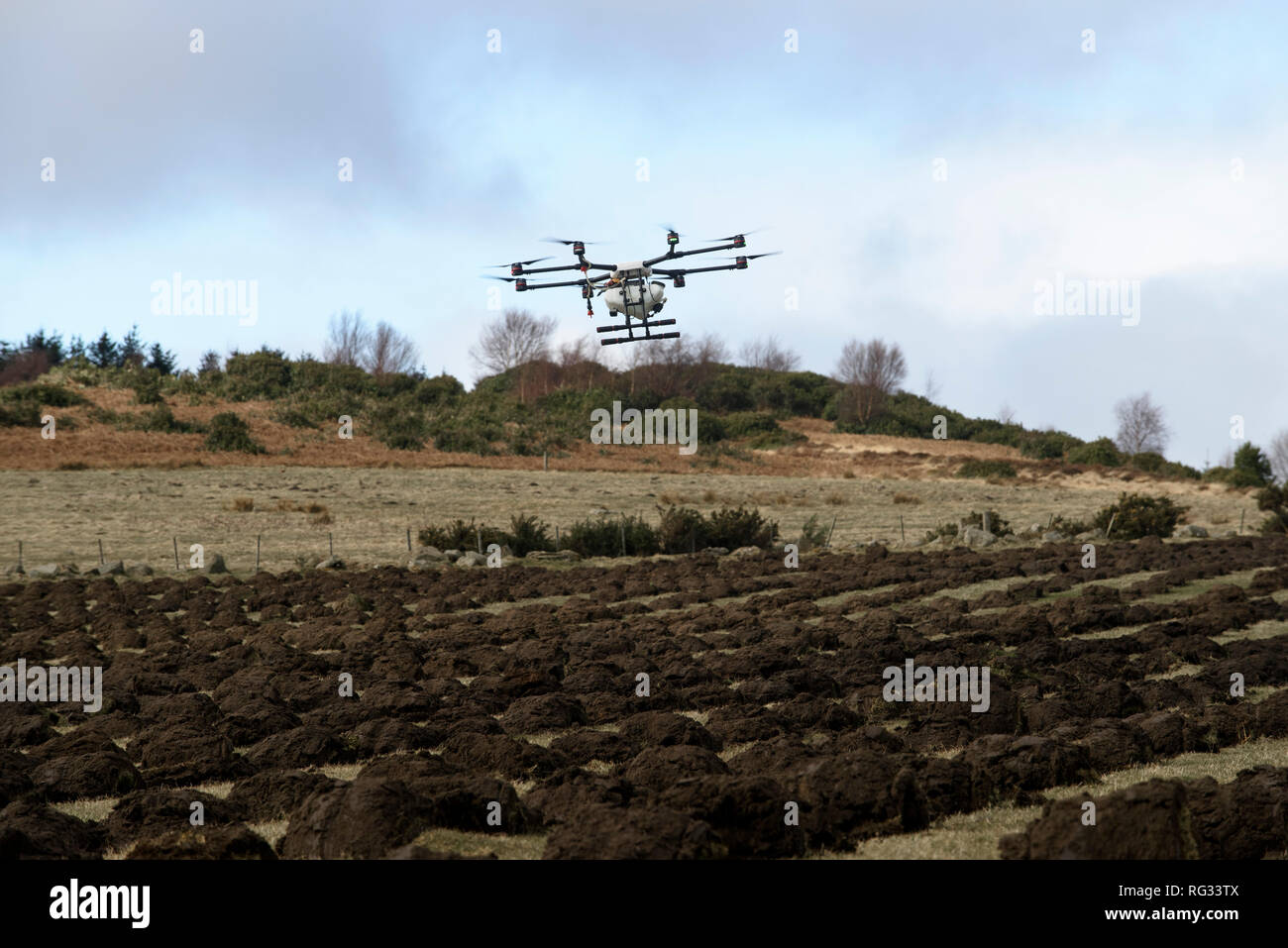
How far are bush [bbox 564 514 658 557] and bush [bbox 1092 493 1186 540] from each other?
1548 cm

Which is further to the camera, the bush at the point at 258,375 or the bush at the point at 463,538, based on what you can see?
the bush at the point at 258,375

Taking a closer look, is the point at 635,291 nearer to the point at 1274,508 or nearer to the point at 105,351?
the point at 1274,508

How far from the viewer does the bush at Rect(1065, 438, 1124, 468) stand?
75062mm

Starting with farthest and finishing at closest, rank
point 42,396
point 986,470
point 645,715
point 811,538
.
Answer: point 986,470
point 42,396
point 811,538
point 645,715

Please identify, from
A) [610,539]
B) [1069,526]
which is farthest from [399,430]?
[1069,526]

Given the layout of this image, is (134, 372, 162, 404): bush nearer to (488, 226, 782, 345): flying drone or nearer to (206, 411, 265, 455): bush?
(206, 411, 265, 455): bush

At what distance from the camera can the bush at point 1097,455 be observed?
75.1 metres

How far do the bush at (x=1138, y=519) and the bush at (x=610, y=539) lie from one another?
15477mm

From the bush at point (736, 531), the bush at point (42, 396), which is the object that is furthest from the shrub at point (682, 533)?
the bush at point (42, 396)

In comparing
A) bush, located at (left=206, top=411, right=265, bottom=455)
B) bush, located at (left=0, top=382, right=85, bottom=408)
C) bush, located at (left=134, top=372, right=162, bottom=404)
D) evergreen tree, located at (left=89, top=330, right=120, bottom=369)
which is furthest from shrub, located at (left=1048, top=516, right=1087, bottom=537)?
evergreen tree, located at (left=89, top=330, right=120, bottom=369)

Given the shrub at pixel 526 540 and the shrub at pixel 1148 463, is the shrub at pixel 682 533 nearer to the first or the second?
the shrub at pixel 526 540

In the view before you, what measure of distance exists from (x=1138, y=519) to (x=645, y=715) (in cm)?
3271

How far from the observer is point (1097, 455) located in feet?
247
